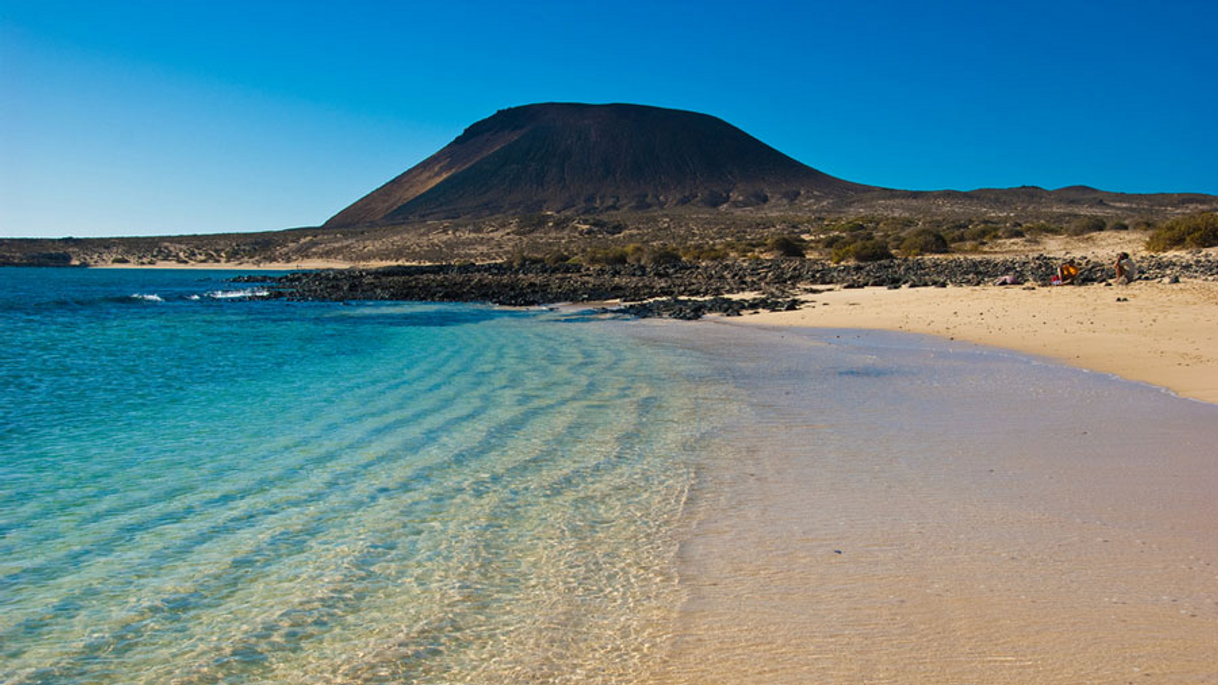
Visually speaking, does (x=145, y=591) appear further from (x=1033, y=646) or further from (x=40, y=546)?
(x=1033, y=646)

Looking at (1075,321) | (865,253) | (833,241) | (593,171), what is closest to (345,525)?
(1075,321)

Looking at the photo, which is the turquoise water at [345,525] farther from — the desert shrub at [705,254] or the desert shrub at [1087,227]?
the desert shrub at [1087,227]

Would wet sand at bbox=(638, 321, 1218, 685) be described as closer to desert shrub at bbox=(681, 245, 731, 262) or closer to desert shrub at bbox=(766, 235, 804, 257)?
desert shrub at bbox=(766, 235, 804, 257)

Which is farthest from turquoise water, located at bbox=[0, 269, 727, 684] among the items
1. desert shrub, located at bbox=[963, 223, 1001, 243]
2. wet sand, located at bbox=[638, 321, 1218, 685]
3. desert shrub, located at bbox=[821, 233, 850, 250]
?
desert shrub, located at bbox=[963, 223, 1001, 243]

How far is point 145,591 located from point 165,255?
111671 millimetres

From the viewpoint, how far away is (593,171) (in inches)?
5866

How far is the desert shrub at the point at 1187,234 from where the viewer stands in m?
28.8

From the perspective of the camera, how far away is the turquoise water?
356 centimetres

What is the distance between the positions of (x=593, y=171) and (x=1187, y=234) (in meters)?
125

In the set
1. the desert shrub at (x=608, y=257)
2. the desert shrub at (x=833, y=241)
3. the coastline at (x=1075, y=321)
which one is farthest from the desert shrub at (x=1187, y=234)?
the desert shrub at (x=608, y=257)

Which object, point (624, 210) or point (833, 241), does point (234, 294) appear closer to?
point (833, 241)

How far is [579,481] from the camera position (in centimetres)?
625

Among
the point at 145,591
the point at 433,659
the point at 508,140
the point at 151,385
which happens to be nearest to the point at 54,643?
the point at 145,591

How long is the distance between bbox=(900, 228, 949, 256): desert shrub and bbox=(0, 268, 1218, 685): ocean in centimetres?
2923
